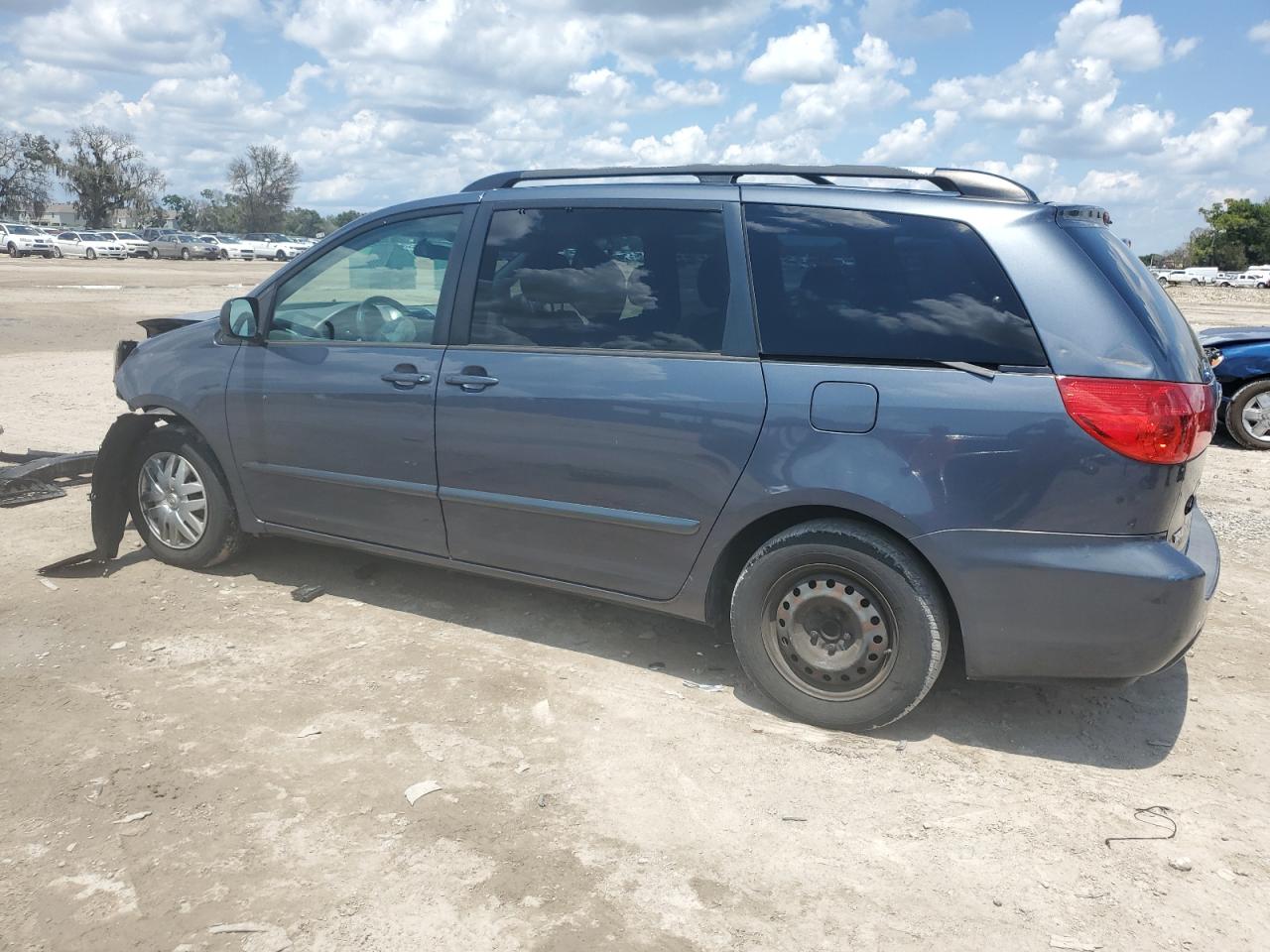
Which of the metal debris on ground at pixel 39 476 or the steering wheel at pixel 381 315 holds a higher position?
the steering wheel at pixel 381 315

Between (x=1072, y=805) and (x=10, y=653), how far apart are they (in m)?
4.29

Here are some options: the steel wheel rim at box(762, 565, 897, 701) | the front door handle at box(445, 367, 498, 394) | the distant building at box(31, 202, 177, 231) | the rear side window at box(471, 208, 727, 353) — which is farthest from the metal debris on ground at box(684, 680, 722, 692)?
the distant building at box(31, 202, 177, 231)

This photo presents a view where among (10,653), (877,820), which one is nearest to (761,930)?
(877,820)

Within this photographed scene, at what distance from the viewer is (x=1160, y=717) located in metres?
4.00

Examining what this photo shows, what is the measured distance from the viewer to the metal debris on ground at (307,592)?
16.6 ft

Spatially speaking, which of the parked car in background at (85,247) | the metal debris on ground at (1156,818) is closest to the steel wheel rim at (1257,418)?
the metal debris on ground at (1156,818)

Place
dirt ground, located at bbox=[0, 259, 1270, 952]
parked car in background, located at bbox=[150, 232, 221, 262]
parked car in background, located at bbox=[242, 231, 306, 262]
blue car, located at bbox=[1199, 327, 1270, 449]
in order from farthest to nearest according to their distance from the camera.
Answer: parked car in background, located at bbox=[242, 231, 306, 262] → parked car in background, located at bbox=[150, 232, 221, 262] → blue car, located at bbox=[1199, 327, 1270, 449] → dirt ground, located at bbox=[0, 259, 1270, 952]

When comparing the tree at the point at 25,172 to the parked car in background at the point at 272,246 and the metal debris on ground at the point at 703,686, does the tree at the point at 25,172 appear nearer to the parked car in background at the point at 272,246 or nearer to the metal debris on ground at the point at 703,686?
the parked car in background at the point at 272,246

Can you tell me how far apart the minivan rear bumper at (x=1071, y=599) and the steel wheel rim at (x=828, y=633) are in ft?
0.95

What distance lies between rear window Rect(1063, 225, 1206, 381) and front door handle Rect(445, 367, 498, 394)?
2.29m

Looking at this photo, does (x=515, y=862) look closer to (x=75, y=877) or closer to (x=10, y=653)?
(x=75, y=877)

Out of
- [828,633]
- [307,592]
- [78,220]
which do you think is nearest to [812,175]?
[828,633]

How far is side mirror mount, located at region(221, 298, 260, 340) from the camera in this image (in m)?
4.99

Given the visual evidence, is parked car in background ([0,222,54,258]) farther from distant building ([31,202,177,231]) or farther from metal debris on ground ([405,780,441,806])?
metal debris on ground ([405,780,441,806])
